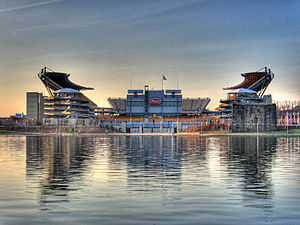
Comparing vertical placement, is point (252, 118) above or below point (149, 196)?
above

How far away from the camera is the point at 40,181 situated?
867 inches

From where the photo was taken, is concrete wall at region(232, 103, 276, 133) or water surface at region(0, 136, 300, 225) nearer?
water surface at region(0, 136, 300, 225)

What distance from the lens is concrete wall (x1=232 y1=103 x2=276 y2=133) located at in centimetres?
13138

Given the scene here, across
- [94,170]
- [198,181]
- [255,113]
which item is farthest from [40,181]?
[255,113]

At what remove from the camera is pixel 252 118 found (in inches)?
5182

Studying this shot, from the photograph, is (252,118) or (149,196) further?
(252,118)

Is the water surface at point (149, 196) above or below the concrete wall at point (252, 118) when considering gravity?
below

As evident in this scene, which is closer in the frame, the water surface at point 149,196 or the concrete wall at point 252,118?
the water surface at point 149,196

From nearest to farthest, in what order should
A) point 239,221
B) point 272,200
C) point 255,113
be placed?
point 239,221 → point 272,200 → point 255,113

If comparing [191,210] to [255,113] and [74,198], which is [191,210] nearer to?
[74,198]

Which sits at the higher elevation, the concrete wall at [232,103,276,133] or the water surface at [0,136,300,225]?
the concrete wall at [232,103,276,133]

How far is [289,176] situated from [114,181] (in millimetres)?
10904

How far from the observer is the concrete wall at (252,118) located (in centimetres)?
13138

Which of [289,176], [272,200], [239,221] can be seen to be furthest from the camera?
[289,176]
